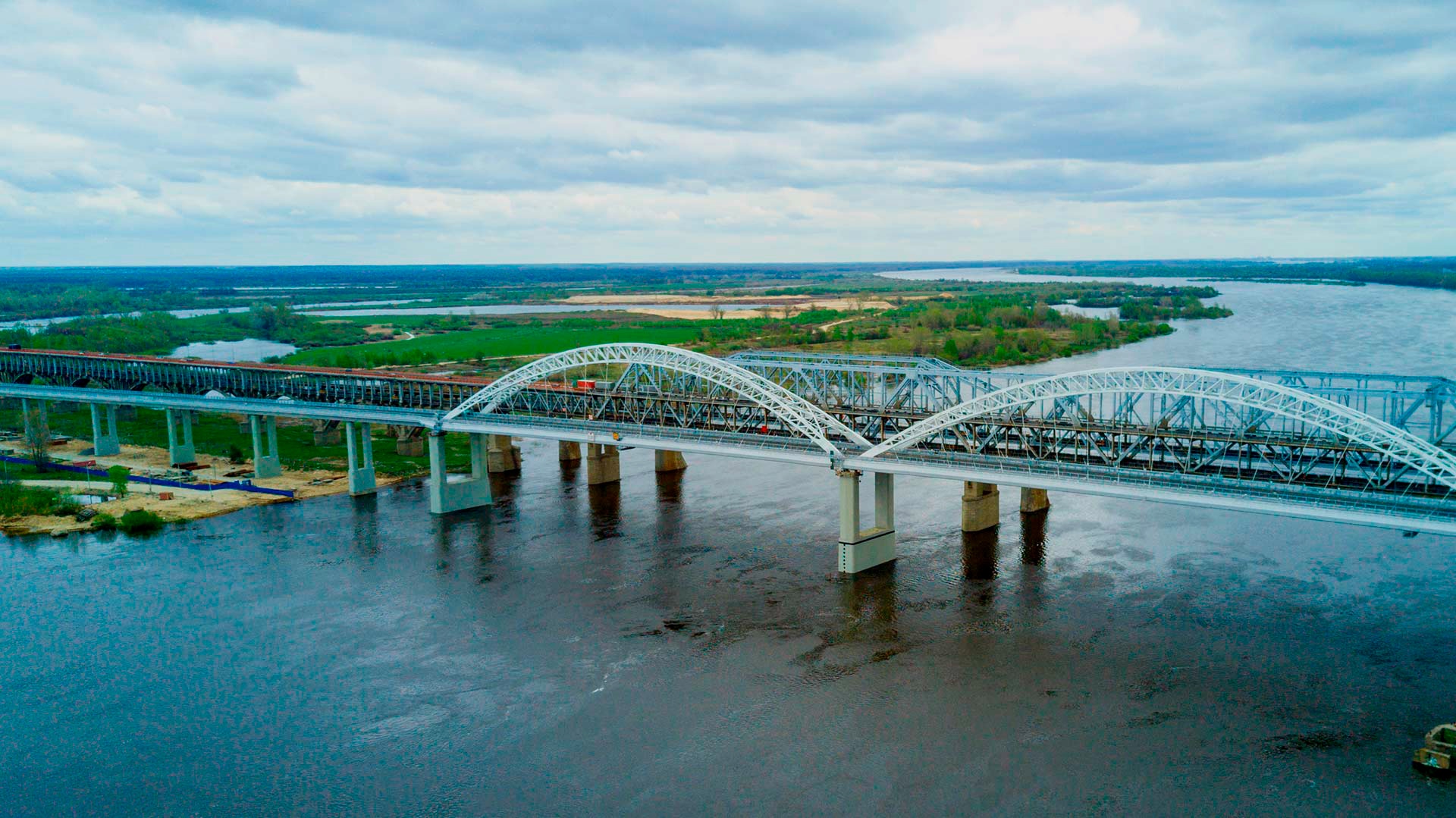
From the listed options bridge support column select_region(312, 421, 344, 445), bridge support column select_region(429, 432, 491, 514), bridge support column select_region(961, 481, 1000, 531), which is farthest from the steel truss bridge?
bridge support column select_region(312, 421, 344, 445)

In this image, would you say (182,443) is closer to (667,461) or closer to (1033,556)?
(667,461)

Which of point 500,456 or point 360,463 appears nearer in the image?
point 360,463

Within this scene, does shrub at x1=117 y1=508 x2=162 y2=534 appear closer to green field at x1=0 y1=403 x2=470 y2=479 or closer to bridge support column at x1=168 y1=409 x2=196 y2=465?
green field at x1=0 y1=403 x2=470 y2=479

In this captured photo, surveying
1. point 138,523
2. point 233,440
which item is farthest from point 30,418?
point 138,523

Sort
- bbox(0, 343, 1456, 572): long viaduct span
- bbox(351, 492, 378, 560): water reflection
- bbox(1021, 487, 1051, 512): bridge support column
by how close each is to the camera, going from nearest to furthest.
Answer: bbox(0, 343, 1456, 572): long viaduct span < bbox(351, 492, 378, 560): water reflection < bbox(1021, 487, 1051, 512): bridge support column

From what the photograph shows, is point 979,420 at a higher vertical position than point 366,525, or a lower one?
higher

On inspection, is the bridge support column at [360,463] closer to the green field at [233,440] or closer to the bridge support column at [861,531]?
the green field at [233,440]

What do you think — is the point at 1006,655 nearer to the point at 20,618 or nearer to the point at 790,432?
the point at 790,432

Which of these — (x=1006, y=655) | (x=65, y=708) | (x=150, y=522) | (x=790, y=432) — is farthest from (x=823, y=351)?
(x=65, y=708)
